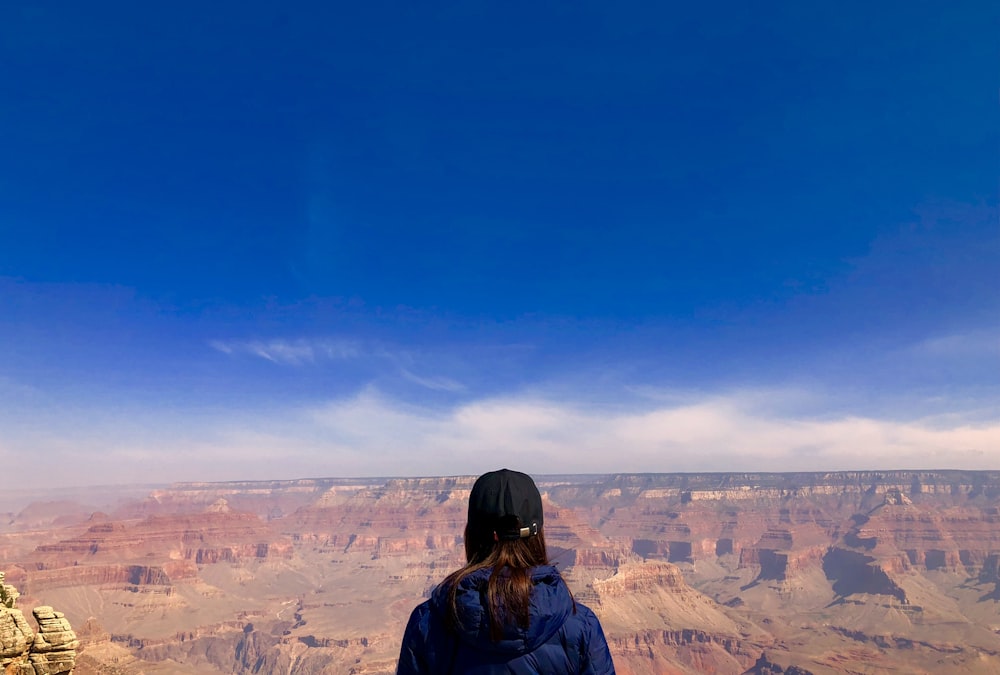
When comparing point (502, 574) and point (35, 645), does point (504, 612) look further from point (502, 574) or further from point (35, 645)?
point (35, 645)

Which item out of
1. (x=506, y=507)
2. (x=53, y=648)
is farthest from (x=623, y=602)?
(x=506, y=507)

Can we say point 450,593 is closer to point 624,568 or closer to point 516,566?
point 516,566

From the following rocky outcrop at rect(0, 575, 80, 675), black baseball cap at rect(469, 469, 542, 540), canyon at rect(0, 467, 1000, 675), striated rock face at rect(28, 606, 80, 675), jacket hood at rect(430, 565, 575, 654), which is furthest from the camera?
canyon at rect(0, 467, 1000, 675)

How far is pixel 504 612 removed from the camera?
8.73ft

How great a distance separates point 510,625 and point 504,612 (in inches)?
2.4

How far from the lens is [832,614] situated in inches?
5389

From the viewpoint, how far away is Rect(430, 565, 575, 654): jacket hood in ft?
8.68

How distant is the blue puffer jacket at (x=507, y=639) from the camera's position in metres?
2.66

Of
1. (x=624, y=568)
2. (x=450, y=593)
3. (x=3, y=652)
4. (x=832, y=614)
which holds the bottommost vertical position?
(x=832, y=614)

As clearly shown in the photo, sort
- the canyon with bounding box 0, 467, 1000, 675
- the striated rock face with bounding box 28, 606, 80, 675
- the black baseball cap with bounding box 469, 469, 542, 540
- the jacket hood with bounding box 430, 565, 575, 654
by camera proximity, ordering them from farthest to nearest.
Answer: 1. the canyon with bounding box 0, 467, 1000, 675
2. the striated rock face with bounding box 28, 606, 80, 675
3. the black baseball cap with bounding box 469, 469, 542, 540
4. the jacket hood with bounding box 430, 565, 575, 654

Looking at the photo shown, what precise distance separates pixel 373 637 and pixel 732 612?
7992 centimetres

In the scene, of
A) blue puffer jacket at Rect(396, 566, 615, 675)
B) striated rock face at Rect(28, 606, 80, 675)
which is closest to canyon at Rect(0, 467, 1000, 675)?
striated rock face at Rect(28, 606, 80, 675)

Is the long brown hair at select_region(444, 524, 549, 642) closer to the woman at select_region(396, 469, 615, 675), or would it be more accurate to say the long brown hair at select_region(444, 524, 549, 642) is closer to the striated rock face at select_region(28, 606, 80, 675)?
the woman at select_region(396, 469, 615, 675)

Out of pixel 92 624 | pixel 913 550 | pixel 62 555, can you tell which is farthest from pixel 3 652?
pixel 913 550
